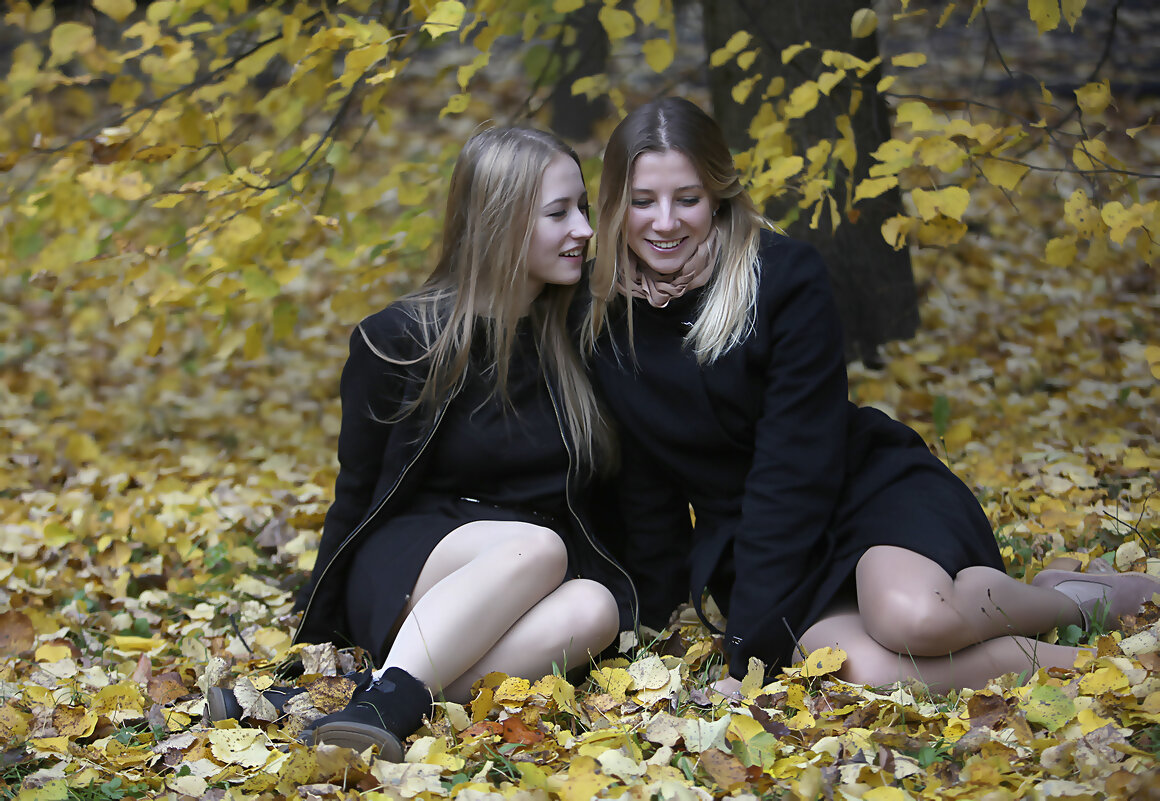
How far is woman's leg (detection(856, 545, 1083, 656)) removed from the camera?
2.08 metres

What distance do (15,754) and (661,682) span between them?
1.27m

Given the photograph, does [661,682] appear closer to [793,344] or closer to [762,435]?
[762,435]

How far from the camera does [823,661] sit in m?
2.15

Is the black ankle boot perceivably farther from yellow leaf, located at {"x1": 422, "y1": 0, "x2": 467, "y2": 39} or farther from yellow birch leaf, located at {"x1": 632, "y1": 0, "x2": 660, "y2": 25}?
yellow birch leaf, located at {"x1": 632, "y1": 0, "x2": 660, "y2": 25}

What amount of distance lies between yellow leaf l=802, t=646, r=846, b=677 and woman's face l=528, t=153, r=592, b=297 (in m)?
0.96

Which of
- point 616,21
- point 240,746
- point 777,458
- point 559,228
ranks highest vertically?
point 616,21

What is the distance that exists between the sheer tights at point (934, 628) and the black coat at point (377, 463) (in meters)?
0.58

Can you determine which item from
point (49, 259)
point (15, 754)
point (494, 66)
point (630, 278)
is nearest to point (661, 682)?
point (630, 278)

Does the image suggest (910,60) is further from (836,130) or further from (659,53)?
(836,130)

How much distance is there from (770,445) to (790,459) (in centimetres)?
5

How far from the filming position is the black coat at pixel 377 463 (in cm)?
247

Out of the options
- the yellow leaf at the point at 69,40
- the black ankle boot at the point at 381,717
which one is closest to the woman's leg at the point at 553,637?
the black ankle boot at the point at 381,717

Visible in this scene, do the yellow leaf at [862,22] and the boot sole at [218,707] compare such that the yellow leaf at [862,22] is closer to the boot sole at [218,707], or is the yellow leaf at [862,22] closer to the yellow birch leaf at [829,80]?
the yellow birch leaf at [829,80]

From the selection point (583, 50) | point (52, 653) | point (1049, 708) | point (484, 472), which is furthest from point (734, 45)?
point (52, 653)
